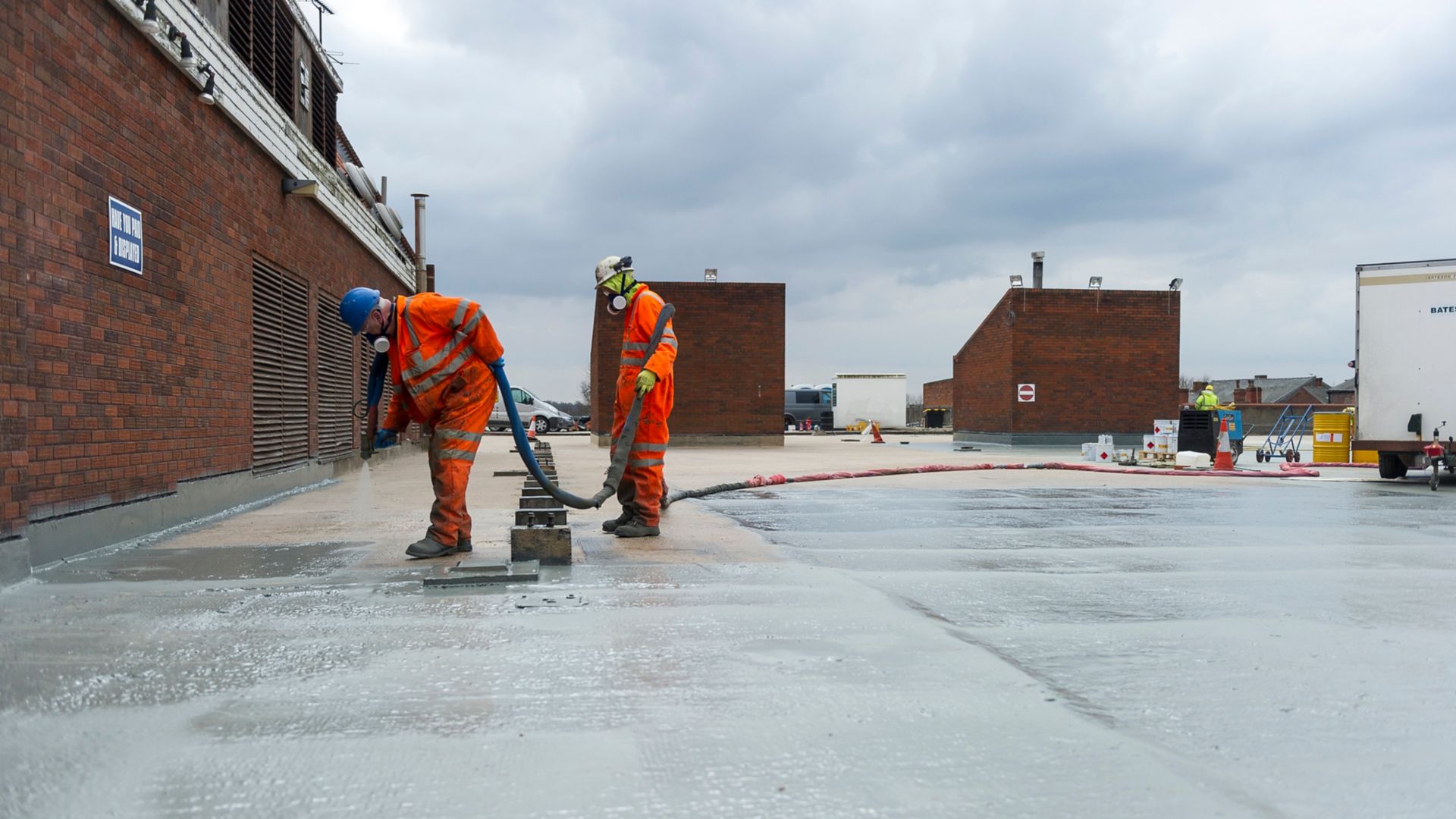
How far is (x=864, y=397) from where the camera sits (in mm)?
49031

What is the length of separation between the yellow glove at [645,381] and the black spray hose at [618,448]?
0.21ft

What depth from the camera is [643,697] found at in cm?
312

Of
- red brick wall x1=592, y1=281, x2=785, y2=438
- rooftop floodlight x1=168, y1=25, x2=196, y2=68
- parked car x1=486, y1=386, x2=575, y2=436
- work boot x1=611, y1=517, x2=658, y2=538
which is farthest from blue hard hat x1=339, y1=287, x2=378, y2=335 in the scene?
parked car x1=486, y1=386, x2=575, y2=436

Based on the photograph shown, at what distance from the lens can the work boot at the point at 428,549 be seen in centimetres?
570

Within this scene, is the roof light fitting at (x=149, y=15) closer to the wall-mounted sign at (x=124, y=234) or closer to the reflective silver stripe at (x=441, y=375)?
the wall-mounted sign at (x=124, y=234)

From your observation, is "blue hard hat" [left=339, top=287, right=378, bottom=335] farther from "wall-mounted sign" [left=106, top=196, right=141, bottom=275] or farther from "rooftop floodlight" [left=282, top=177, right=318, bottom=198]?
"rooftop floodlight" [left=282, top=177, right=318, bottom=198]

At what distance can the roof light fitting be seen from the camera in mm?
6559

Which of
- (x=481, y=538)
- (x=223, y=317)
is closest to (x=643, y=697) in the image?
(x=481, y=538)

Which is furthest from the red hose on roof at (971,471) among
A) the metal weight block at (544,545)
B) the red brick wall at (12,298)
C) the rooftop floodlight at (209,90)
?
the red brick wall at (12,298)

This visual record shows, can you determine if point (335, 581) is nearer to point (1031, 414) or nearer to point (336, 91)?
point (336, 91)

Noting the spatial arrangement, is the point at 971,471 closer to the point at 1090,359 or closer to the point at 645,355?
the point at 645,355

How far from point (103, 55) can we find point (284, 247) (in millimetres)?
4556

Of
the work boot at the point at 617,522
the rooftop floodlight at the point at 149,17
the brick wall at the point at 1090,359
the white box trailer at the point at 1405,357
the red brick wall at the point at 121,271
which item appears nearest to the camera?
the red brick wall at the point at 121,271

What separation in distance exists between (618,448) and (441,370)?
142cm
